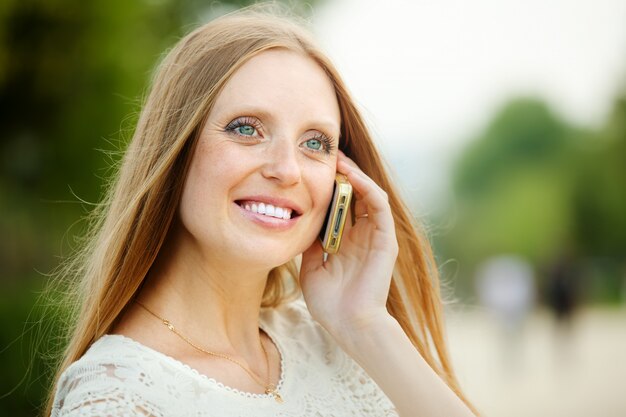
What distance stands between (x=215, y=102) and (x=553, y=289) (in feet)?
43.6

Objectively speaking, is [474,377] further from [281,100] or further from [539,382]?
[281,100]

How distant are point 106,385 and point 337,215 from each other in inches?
41.5

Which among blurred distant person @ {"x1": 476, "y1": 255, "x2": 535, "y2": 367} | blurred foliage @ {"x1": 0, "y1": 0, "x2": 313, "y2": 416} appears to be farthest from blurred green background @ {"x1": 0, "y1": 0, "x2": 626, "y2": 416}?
blurred distant person @ {"x1": 476, "y1": 255, "x2": 535, "y2": 367}

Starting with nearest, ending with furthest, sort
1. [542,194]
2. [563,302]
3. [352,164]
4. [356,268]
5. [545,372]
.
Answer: [356,268]
[352,164]
[545,372]
[563,302]
[542,194]

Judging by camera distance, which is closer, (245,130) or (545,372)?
(245,130)

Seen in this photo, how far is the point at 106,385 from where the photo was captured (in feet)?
7.06

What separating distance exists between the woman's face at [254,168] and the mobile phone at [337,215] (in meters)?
0.16

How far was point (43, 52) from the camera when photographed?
10.4m

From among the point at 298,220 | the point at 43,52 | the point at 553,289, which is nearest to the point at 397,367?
the point at 298,220

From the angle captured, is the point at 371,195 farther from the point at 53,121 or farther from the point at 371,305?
the point at 53,121

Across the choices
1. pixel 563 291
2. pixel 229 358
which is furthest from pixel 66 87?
pixel 563 291


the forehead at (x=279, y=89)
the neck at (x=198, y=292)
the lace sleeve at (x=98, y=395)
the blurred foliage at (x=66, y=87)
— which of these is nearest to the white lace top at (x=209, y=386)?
the lace sleeve at (x=98, y=395)

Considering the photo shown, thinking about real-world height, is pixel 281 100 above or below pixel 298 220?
above

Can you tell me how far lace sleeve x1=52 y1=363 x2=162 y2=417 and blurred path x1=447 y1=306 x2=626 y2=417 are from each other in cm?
212
